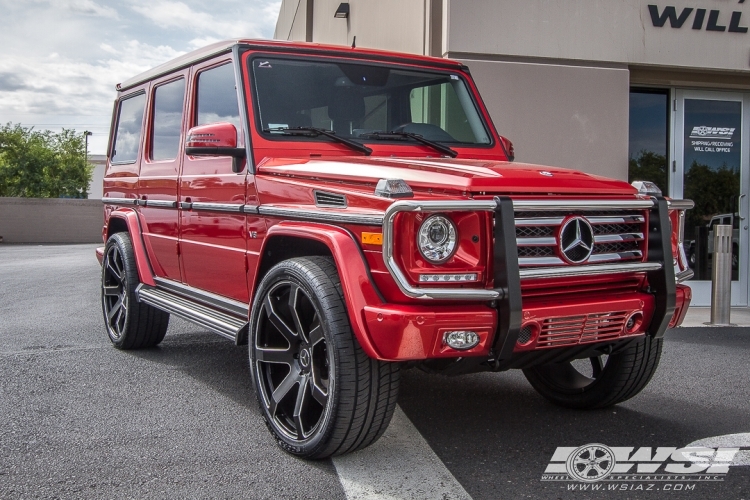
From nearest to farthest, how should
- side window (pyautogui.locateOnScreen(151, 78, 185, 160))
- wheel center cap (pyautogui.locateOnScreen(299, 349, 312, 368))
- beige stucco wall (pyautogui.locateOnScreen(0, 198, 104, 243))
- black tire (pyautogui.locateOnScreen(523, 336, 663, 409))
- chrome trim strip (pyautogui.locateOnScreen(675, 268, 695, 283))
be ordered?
wheel center cap (pyautogui.locateOnScreen(299, 349, 312, 368)) < chrome trim strip (pyautogui.locateOnScreen(675, 268, 695, 283)) < black tire (pyautogui.locateOnScreen(523, 336, 663, 409)) < side window (pyautogui.locateOnScreen(151, 78, 185, 160)) < beige stucco wall (pyautogui.locateOnScreen(0, 198, 104, 243))

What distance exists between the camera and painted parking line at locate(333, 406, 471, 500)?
3.26 m

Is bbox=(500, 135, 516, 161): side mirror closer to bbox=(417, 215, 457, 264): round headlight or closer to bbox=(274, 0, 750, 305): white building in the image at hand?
bbox=(417, 215, 457, 264): round headlight

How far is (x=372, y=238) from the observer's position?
332cm

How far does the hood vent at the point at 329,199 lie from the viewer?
3592 mm

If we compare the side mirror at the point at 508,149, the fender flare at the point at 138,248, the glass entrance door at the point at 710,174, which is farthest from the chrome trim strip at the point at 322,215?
the glass entrance door at the point at 710,174

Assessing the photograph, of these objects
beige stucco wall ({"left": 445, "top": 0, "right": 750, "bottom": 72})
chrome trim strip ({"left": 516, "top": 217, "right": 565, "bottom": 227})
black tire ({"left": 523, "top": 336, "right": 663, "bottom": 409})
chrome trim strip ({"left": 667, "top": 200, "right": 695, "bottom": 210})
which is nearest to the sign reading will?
beige stucco wall ({"left": 445, "top": 0, "right": 750, "bottom": 72})

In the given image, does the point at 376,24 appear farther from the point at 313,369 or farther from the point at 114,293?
the point at 313,369

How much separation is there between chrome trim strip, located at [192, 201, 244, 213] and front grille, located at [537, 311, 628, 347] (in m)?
1.90

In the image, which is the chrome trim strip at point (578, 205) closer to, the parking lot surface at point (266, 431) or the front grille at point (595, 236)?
the front grille at point (595, 236)

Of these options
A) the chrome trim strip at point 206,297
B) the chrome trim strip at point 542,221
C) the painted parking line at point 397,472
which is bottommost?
the painted parking line at point 397,472

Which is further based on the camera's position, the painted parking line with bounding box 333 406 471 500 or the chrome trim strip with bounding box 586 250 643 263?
the chrome trim strip with bounding box 586 250 643 263

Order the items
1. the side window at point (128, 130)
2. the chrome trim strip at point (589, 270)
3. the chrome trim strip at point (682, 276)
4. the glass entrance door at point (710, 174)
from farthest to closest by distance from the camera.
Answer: the glass entrance door at point (710, 174)
the side window at point (128, 130)
the chrome trim strip at point (682, 276)
the chrome trim strip at point (589, 270)

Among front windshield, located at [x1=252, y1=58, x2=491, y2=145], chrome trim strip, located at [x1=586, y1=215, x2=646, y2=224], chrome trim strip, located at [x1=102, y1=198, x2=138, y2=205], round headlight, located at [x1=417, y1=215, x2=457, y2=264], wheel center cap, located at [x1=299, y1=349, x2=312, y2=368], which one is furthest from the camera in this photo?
chrome trim strip, located at [x1=102, y1=198, x2=138, y2=205]

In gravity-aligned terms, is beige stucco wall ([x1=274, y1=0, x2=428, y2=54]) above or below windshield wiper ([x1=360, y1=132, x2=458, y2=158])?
above
